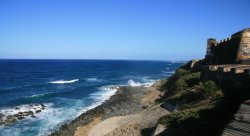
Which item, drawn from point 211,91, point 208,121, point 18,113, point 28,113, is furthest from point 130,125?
point 18,113

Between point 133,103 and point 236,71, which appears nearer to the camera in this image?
point 236,71

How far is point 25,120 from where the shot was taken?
3350cm

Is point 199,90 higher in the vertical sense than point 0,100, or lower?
higher

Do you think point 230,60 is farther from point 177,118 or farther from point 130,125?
point 177,118


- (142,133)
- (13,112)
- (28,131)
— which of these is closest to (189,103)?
(142,133)

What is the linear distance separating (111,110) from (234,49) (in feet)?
53.3

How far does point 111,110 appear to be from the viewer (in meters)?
36.3

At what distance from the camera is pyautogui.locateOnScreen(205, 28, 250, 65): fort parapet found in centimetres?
2562

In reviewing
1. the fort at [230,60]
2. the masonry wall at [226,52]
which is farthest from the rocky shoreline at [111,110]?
the fort at [230,60]

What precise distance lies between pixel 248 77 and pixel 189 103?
625 cm

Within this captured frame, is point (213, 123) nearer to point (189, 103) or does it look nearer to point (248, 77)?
point (248, 77)

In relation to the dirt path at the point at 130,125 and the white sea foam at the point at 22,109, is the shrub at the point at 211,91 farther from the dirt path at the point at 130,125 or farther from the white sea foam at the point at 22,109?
the white sea foam at the point at 22,109

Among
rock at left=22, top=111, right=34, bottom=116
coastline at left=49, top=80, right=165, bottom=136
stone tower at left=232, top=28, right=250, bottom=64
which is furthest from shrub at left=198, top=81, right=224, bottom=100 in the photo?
rock at left=22, top=111, right=34, bottom=116

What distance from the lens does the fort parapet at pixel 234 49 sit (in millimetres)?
25625
